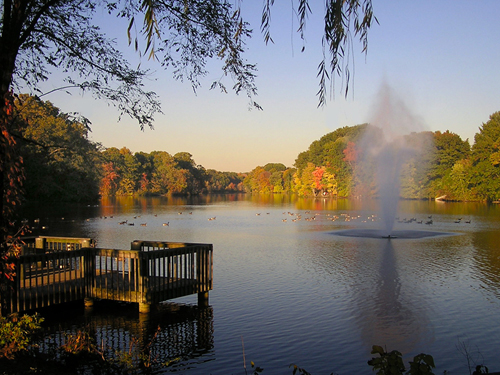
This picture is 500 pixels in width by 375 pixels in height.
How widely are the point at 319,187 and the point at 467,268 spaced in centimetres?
11534

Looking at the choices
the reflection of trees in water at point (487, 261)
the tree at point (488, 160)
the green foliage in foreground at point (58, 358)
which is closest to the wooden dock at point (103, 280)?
the green foliage in foreground at point (58, 358)

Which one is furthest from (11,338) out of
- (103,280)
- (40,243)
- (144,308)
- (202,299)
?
(40,243)

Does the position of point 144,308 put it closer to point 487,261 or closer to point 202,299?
point 202,299

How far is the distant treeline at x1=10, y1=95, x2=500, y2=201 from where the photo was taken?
5412 cm

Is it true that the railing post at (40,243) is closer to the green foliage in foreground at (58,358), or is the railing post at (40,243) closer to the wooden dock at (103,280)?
the wooden dock at (103,280)

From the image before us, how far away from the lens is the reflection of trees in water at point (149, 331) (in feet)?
32.8

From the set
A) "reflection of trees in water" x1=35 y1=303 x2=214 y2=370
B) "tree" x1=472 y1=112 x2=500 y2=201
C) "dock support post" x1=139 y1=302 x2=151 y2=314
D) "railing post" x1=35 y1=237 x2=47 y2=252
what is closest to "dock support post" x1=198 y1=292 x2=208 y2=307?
"reflection of trees in water" x1=35 y1=303 x2=214 y2=370

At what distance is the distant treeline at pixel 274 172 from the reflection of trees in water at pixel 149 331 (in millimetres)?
4201

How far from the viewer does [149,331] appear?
1130 centimetres

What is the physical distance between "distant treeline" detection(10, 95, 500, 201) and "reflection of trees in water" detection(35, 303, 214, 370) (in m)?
4.20

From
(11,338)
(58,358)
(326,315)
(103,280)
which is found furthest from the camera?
(326,315)

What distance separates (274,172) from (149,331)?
614ft

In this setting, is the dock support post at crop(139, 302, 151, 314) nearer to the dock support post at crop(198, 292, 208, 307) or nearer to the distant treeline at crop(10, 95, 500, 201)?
the dock support post at crop(198, 292, 208, 307)

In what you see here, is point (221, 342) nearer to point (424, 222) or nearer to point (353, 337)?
point (353, 337)
